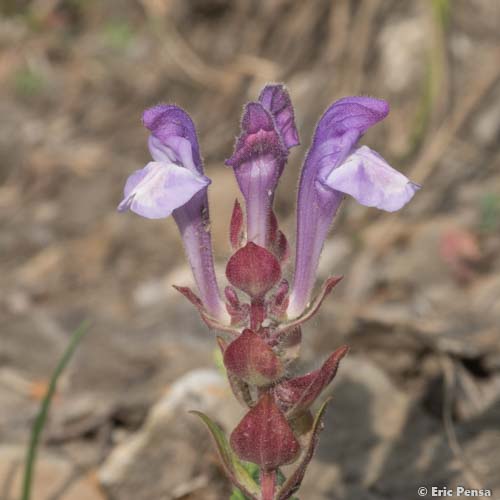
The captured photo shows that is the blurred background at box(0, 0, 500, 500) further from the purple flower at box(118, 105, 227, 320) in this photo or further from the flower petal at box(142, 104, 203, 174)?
the flower petal at box(142, 104, 203, 174)

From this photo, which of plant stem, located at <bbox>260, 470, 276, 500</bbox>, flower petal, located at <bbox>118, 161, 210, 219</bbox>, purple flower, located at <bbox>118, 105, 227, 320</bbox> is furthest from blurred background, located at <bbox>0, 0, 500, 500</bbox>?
flower petal, located at <bbox>118, 161, 210, 219</bbox>

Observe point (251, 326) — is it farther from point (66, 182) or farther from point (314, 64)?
point (66, 182)

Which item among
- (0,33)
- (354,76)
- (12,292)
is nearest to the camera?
(12,292)

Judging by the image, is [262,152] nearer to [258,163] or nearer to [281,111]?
[258,163]

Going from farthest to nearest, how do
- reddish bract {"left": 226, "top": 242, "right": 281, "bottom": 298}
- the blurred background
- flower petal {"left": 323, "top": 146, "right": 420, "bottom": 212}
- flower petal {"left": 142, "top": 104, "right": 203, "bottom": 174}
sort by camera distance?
the blurred background < flower petal {"left": 142, "top": 104, "right": 203, "bottom": 174} < reddish bract {"left": 226, "top": 242, "right": 281, "bottom": 298} < flower petal {"left": 323, "top": 146, "right": 420, "bottom": 212}

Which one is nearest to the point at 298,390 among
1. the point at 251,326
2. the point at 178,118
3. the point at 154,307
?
the point at 251,326

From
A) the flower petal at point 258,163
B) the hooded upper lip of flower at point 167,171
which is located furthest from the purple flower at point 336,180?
the hooded upper lip of flower at point 167,171
